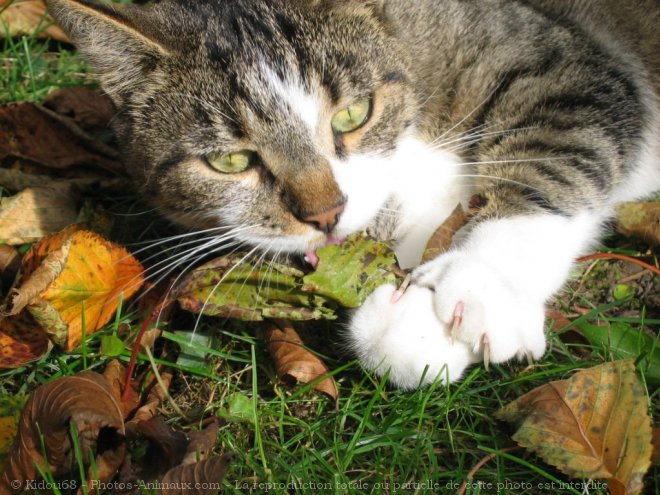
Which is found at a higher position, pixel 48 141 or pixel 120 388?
pixel 48 141

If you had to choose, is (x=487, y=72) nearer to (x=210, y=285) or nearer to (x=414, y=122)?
(x=414, y=122)

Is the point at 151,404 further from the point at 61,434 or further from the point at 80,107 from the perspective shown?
the point at 80,107

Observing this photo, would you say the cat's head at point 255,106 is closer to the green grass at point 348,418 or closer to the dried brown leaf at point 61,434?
the green grass at point 348,418

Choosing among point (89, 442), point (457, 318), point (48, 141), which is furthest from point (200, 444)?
point (48, 141)

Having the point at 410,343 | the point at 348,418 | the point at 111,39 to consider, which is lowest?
the point at 348,418

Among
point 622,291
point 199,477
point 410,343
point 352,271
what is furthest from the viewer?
point 622,291

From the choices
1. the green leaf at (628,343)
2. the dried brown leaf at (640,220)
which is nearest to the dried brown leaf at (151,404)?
the green leaf at (628,343)

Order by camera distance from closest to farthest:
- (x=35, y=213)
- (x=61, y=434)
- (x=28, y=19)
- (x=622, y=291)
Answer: (x=61, y=434) < (x=622, y=291) < (x=35, y=213) < (x=28, y=19)
